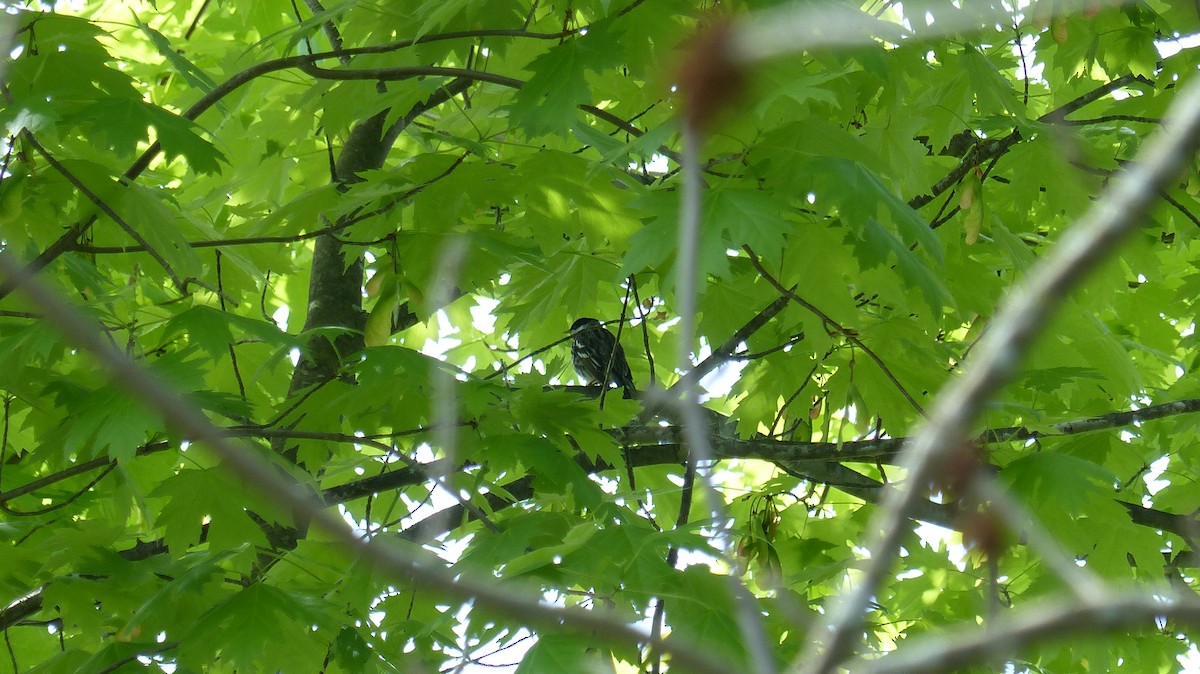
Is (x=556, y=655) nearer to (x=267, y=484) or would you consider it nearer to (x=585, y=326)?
(x=267, y=484)

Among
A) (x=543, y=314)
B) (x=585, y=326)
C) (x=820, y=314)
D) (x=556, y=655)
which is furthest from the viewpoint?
(x=585, y=326)

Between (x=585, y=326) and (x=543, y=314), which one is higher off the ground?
Result: (x=585, y=326)

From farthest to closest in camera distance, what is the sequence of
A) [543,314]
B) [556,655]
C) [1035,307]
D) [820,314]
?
[543,314] → [820,314] → [556,655] → [1035,307]

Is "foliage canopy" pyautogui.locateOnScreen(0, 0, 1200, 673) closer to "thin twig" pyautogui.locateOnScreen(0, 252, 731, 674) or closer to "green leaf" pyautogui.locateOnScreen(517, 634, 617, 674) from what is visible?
"green leaf" pyautogui.locateOnScreen(517, 634, 617, 674)

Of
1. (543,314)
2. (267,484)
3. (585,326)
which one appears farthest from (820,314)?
(267,484)

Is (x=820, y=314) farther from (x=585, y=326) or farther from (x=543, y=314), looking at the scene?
(x=585, y=326)

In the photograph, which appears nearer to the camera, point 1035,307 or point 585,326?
point 1035,307

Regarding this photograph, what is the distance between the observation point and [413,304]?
288 cm

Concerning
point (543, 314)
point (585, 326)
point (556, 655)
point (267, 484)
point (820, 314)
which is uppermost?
point (585, 326)

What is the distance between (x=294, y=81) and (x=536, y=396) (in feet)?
6.14

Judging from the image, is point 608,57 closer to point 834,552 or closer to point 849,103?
point 849,103

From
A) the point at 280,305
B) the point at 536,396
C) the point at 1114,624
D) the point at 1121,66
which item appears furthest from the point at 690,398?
the point at 280,305

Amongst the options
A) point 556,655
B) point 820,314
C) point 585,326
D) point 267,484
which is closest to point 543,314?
point 585,326

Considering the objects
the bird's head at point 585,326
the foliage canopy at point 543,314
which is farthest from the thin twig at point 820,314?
the bird's head at point 585,326
